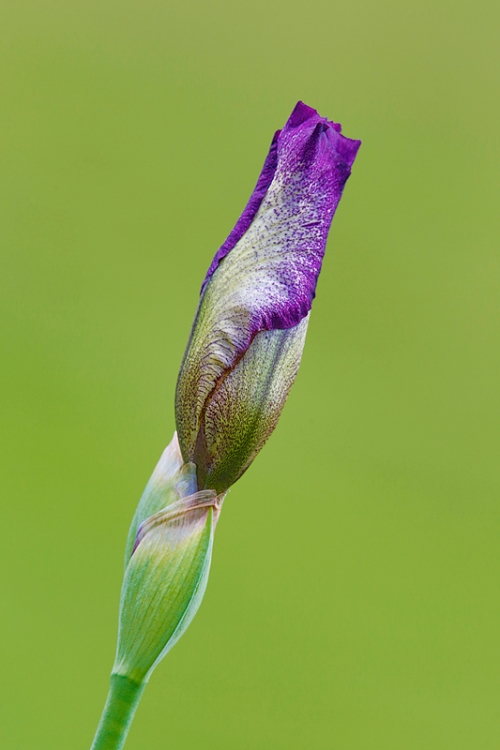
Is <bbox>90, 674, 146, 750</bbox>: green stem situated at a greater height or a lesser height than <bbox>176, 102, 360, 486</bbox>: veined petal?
lesser

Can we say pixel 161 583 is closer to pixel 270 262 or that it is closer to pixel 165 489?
pixel 165 489

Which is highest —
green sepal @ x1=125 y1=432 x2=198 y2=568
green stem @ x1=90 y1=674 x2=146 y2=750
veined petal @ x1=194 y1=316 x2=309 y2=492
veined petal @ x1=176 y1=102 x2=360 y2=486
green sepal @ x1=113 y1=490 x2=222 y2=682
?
veined petal @ x1=176 y1=102 x2=360 y2=486

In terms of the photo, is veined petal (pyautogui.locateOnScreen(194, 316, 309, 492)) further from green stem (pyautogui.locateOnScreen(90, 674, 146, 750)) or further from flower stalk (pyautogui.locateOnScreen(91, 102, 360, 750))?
green stem (pyautogui.locateOnScreen(90, 674, 146, 750))

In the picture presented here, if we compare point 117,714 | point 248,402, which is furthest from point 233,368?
point 117,714

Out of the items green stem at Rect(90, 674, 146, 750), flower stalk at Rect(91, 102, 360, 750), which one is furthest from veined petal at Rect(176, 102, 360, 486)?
green stem at Rect(90, 674, 146, 750)

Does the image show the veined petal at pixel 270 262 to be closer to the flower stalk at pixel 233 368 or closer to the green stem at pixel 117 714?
the flower stalk at pixel 233 368

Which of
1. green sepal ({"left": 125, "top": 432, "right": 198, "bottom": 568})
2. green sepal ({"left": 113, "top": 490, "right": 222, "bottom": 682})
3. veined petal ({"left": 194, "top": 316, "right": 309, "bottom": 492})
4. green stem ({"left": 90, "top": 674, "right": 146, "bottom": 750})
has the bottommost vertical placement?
green stem ({"left": 90, "top": 674, "right": 146, "bottom": 750})
